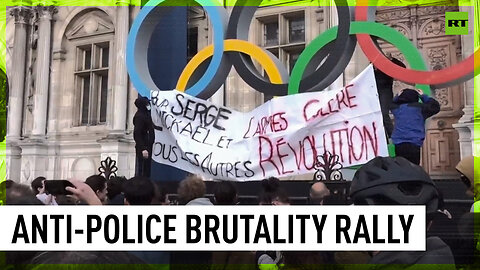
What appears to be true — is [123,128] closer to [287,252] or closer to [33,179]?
[33,179]

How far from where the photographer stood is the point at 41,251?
7.63ft

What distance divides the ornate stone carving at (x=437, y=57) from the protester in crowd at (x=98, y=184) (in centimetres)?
198

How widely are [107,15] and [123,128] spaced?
27.6 inches

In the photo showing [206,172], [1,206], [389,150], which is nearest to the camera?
[1,206]

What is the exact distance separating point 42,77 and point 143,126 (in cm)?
68

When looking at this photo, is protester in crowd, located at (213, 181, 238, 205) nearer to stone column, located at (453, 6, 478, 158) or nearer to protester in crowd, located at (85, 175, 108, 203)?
protester in crowd, located at (85, 175, 108, 203)

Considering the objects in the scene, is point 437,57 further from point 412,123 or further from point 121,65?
point 121,65

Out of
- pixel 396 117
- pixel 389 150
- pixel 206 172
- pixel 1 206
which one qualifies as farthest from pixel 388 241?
pixel 1 206

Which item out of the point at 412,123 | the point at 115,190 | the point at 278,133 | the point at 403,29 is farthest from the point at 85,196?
the point at 403,29

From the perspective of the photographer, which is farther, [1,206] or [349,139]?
[349,139]

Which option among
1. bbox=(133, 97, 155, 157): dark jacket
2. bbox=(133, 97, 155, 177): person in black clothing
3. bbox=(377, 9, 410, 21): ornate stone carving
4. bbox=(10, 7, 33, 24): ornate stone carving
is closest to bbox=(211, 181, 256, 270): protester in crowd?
bbox=(133, 97, 155, 177): person in black clothing

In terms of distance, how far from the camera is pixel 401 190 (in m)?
1.83

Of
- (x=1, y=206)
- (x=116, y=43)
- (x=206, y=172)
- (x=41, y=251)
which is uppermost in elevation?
(x=116, y=43)

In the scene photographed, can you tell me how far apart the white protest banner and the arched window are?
1.22ft
